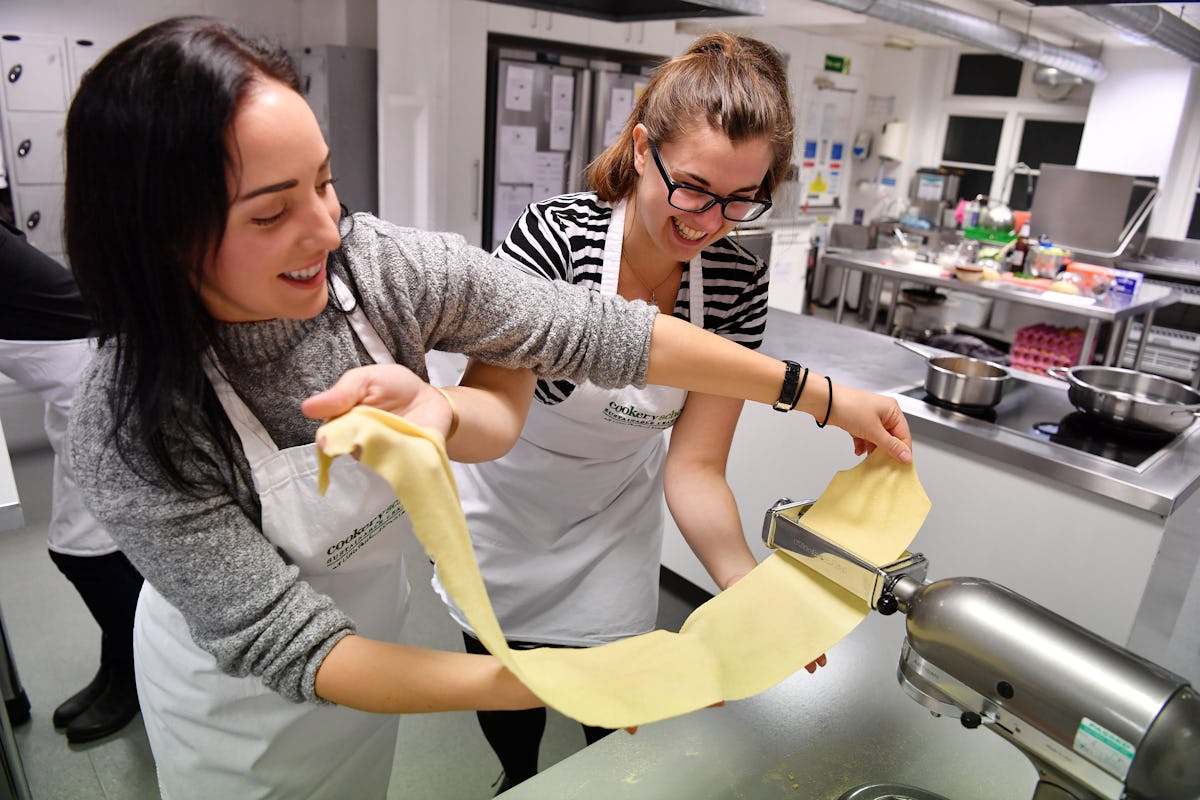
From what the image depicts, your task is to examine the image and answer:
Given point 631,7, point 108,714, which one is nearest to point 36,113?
point 108,714

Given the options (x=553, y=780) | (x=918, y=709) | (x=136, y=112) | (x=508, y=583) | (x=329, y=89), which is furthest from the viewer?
(x=329, y=89)

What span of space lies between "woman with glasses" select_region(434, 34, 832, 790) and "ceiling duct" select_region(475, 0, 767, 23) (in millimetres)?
430

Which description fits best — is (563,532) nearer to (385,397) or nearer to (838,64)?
(385,397)

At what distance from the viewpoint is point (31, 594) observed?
252 cm

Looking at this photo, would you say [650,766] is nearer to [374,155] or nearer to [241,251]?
[241,251]

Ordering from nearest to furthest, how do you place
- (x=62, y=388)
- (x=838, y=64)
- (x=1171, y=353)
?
(x=62, y=388) → (x=1171, y=353) → (x=838, y=64)

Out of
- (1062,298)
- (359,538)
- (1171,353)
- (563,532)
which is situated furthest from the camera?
(1171,353)

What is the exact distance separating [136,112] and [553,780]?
2.63 feet

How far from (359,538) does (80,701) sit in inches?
63.1

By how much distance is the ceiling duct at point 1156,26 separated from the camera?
3.86 meters

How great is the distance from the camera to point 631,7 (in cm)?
171

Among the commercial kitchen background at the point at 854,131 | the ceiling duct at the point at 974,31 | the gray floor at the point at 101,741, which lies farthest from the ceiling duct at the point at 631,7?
the ceiling duct at the point at 974,31

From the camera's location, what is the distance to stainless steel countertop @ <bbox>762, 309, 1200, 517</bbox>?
5.25ft

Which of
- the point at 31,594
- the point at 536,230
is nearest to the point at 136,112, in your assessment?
the point at 536,230
